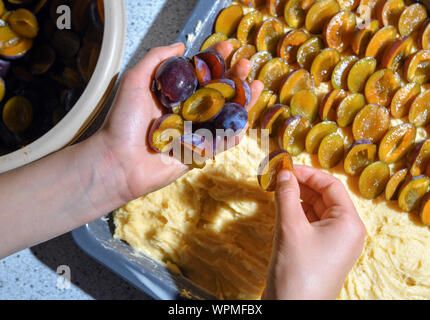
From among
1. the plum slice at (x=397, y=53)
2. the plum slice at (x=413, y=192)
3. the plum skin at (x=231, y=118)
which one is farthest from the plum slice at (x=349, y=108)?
the plum skin at (x=231, y=118)

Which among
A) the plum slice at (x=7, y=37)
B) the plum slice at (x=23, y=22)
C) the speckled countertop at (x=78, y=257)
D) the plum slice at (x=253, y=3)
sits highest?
the plum slice at (x=253, y=3)

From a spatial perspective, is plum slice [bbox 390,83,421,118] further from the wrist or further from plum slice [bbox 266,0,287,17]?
the wrist

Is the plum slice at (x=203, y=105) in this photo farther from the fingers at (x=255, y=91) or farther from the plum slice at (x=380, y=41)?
the plum slice at (x=380, y=41)

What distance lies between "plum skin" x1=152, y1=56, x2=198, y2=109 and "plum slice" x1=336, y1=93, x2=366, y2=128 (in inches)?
18.3

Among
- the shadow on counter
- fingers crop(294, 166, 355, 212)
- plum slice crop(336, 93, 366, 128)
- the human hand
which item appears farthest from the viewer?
the shadow on counter

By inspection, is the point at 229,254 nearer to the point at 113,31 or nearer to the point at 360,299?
the point at 360,299

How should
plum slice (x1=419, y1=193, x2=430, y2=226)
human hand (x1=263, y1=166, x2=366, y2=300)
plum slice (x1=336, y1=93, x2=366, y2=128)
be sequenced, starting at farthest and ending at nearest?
plum slice (x1=336, y1=93, x2=366, y2=128) → plum slice (x1=419, y1=193, x2=430, y2=226) → human hand (x1=263, y1=166, x2=366, y2=300)

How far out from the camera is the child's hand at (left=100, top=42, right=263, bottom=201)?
1021 millimetres

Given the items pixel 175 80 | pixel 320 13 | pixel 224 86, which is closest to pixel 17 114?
pixel 175 80

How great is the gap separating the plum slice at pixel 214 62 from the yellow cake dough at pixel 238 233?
0.25m

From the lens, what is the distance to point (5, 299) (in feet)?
4.64

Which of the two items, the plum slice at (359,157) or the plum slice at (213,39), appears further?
the plum slice at (213,39)

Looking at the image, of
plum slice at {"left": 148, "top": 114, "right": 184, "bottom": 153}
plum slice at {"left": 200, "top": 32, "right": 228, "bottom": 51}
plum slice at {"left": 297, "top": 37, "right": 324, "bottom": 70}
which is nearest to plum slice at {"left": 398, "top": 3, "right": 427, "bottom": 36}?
plum slice at {"left": 297, "top": 37, "right": 324, "bottom": 70}

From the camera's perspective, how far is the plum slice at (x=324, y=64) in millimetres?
1209
